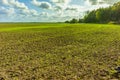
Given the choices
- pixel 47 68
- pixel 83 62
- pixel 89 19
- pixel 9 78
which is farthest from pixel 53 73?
pixel 89 19

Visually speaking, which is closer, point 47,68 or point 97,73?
point 97,73

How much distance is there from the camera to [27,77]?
1098 cm

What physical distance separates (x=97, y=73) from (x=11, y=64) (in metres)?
5.80

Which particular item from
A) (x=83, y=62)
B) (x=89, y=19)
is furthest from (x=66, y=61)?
(x=89, y=19)

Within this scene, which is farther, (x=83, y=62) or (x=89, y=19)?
(x=89, y=19)

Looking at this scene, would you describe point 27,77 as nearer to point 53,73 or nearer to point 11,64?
point 53,73

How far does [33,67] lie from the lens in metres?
13.3

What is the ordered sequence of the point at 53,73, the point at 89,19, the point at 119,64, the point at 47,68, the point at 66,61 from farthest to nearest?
the point at 89,19 → the point at 66,61 → the point at 119,64 → the point at 47,68 → the point at 53,73

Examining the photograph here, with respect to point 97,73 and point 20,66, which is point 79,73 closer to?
point 97,73

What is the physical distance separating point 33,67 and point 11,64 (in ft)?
5.99

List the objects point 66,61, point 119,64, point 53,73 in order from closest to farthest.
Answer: point 53,73 → point 119,64 → point 66,61

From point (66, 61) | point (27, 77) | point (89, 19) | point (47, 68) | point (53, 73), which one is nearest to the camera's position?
point (27, 77)

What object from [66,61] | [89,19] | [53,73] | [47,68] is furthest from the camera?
[89,19]

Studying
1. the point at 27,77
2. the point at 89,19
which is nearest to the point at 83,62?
the point at 27,77
